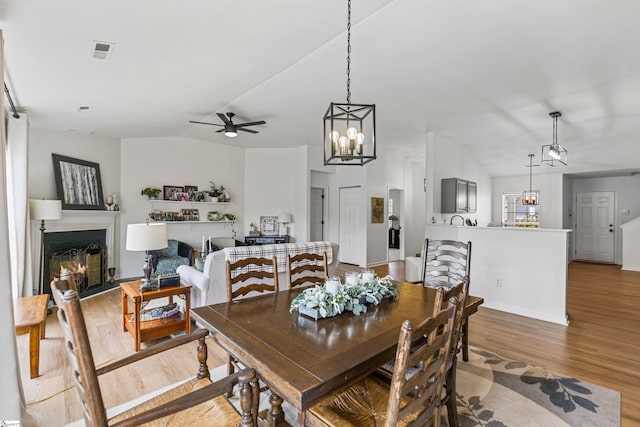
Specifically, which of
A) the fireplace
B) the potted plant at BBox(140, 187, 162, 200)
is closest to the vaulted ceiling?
the potted plant at BBox(140, 187, 162, 200)

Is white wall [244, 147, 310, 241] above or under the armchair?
above

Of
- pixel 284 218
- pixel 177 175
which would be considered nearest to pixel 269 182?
pixel 284 218

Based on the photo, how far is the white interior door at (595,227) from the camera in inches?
306

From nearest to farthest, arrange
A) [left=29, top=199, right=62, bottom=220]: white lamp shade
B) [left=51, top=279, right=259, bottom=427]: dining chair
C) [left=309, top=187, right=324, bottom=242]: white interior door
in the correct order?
[left=51, top=279, right=259, bottom=427]: dining chair < [left=29, top=199, right=62, bottom=220]: white lamp shade < [left=309, top=187, right=324, bottom=242]: white interior door

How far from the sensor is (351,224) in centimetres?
750

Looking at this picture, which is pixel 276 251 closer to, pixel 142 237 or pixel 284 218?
pixel 142 237

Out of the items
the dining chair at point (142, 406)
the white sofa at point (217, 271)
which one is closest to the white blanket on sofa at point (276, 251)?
the white sofa at point (217, 271)

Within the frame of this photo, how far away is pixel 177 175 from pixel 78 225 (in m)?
2.03

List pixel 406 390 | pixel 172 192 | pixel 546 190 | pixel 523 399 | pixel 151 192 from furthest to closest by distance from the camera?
pixel 546 190
pixel 172 192
pixel 151 192
pixel 523 399
pixel 406 390

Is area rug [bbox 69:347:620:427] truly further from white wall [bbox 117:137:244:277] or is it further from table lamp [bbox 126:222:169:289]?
white wall [bbox 117:137:244:277]

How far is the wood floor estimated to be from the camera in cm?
218

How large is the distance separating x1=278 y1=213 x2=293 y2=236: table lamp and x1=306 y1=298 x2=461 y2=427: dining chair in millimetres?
5455

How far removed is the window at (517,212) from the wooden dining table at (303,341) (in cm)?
764

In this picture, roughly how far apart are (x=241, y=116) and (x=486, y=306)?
15.3 feet
